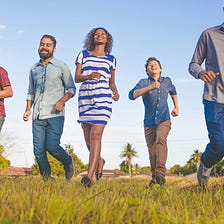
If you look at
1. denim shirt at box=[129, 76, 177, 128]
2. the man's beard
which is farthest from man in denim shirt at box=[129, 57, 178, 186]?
the man's beard

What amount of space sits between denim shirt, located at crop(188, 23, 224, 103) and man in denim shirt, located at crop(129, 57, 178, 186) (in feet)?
4.74

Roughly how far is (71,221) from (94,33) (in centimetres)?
468

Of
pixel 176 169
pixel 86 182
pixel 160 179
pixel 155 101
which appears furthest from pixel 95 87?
pixel 176 169

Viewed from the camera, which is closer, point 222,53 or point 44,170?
point 222,53

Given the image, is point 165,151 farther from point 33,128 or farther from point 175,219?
point 175,219

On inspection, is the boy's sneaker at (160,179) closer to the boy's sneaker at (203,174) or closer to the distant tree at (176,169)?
the boy's sneaker at (203,174)

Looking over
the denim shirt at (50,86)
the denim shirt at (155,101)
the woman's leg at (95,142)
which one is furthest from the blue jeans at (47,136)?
the denim shirt at (155,101)

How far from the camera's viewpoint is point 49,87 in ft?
24.9

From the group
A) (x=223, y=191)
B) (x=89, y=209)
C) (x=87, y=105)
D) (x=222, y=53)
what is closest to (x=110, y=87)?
(x=87, y=105)

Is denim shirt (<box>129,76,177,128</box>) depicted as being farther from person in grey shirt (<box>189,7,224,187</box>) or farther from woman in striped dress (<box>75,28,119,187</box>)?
person in grey shirt (<box>189,7,224,187</box>)

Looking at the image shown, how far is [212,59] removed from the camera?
6109 millimetres

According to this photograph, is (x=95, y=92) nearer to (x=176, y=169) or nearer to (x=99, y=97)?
(x=99, y=97)

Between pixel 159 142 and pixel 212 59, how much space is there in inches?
86.0

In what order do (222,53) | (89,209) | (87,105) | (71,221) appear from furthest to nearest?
(87,105), (222,53), (89,209), (71,221)
